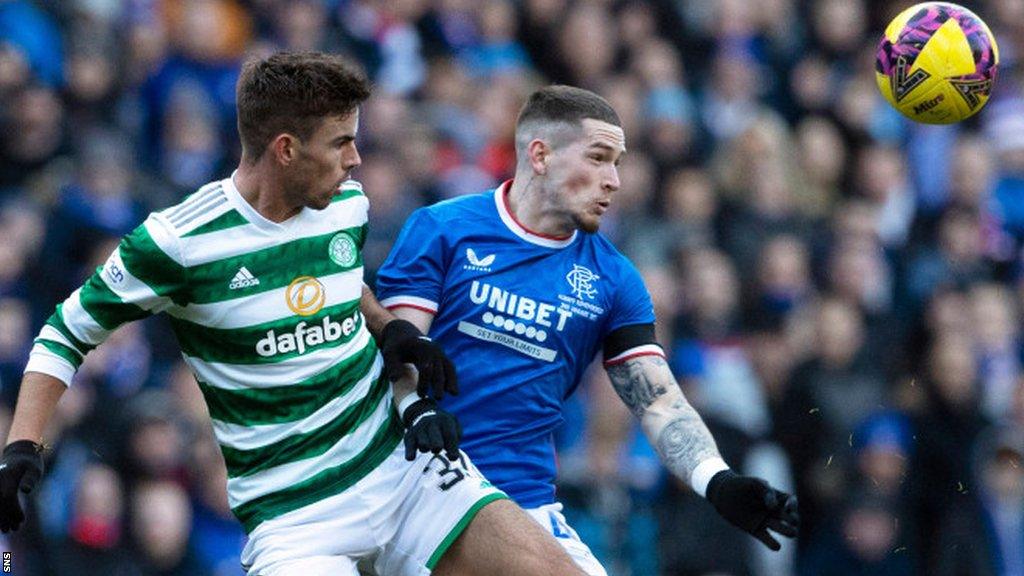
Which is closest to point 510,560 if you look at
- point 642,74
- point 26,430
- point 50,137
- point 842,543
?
point 26,430

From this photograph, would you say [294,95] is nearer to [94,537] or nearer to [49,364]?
[49,364]

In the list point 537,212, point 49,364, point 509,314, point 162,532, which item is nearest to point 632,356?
point 509,314

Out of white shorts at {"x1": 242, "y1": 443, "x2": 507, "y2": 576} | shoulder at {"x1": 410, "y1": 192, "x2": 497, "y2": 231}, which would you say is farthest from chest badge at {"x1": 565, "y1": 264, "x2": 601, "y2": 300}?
white shorts at {"x1": 242, "y1": 443, "x2": 507, "y2": 576}

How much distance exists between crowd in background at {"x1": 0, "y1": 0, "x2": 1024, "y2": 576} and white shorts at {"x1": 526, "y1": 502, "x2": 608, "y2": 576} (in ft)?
11.5

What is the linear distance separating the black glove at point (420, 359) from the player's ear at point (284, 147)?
70cm

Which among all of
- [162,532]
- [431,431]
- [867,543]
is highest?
[431,431]

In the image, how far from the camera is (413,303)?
268 inches

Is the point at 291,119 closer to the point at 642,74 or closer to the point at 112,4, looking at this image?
the point at 112,4

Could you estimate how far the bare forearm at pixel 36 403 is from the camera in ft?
20.0

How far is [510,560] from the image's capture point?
6.18 m

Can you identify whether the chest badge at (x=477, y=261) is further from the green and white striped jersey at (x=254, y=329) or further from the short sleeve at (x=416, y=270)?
the green and white striped jersey at (x=254, y=329)

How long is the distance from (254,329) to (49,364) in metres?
0.69

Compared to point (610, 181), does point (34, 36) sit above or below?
above

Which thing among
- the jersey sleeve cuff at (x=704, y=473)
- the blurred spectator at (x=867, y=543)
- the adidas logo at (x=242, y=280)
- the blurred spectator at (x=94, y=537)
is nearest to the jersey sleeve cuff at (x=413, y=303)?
the adidas logo at (x=242, y=280)
